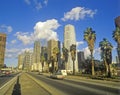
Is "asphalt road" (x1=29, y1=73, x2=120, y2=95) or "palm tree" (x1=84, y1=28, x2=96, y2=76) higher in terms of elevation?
"palm tree" (x1=84, y1=28, x2=96, y2=76)

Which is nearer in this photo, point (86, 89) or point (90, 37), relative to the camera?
point (86, 89)

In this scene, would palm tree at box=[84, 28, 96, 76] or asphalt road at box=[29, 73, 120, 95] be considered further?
palm tree at box=[84, 28, 96, 76]

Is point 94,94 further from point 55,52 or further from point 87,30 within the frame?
point 55,52

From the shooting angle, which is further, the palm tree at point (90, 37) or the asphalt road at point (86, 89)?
the palm tree at point (90, 37)

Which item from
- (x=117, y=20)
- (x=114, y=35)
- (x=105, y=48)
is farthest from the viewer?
(x=117, y=20)

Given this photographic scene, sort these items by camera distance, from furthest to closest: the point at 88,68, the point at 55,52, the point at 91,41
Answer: the point at 55,52, the point at 88,68, the point at 91,41

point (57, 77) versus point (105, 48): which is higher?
point (105, 48)

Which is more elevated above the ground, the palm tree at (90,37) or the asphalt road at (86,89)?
the palm tree at (90,37)

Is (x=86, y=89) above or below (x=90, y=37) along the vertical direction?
below

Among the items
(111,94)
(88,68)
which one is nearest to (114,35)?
(88,68)

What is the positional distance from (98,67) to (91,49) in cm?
3511

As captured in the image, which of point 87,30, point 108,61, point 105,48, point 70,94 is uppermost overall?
point 87,30

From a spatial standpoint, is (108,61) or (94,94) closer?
(94,94)

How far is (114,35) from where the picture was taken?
6191 cm
